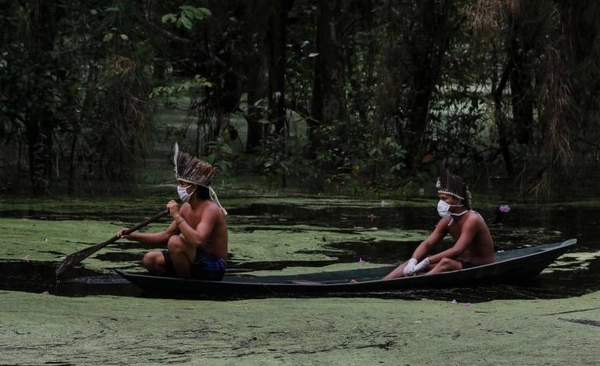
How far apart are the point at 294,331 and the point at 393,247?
3.71 m

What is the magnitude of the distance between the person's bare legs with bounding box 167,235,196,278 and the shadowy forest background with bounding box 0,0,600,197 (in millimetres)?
5575

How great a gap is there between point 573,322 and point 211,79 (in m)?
9.81

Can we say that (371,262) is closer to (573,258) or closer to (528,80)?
(573,258)

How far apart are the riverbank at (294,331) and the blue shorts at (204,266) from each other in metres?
0.26

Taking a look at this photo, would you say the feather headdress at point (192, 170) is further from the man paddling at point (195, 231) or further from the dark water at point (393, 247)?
the dark water at point (393, 247)

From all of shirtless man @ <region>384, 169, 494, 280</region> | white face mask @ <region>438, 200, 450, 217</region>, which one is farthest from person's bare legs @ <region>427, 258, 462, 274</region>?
white face mask @ <region>438, 200, 450, 217</region>

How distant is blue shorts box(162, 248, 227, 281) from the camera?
264 inches

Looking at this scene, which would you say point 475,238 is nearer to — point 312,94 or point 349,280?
point 349,280

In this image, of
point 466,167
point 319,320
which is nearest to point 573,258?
point 319,320

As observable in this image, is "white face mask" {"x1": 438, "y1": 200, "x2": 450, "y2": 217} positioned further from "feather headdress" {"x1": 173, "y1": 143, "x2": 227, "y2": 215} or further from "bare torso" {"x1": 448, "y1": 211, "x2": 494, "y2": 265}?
"feather headdress" {"x1": 173, "y1": 143, "x2": 227, "y2": 215}

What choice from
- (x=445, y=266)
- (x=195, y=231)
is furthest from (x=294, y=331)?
(x=445, y=266)

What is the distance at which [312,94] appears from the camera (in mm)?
16469

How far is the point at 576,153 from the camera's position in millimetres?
13148

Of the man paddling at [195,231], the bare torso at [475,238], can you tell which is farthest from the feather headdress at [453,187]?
the man paddling at [195,231]
